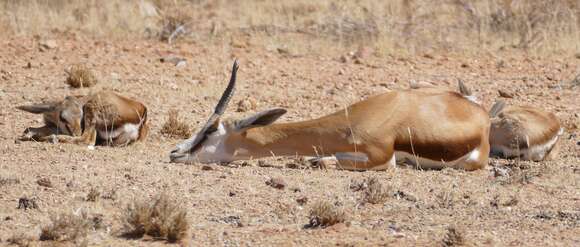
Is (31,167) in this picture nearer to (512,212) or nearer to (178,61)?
(512,212)

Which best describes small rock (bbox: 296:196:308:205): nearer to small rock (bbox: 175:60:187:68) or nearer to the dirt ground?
the dirt ground

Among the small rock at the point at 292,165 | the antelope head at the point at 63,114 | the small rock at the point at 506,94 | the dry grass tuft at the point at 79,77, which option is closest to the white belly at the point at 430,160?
the small rock at the point at 292,165

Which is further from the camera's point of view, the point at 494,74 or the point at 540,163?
the point at 494,74

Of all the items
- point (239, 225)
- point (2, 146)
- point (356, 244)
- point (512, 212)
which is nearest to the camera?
point (356, 244)

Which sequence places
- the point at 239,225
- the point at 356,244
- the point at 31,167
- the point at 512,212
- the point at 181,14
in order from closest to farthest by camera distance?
1. the point at 356,244
2. the point at 239,225
3. the point at 512,212
4. the point at 31,167
5. the point at 181,14

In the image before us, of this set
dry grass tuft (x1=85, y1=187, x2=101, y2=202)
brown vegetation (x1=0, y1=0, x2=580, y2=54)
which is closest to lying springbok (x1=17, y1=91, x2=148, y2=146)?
dry grass tuft (x1=85, y1=187, x2=101, y2=202)

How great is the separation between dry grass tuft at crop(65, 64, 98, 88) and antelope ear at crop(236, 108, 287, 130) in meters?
4.53

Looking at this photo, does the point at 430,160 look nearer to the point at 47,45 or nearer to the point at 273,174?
the point at 273,174

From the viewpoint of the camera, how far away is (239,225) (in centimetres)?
771

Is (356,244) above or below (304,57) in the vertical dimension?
above

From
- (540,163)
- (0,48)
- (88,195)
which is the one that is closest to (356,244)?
(88,195)

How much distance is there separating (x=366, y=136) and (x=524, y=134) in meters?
2.30

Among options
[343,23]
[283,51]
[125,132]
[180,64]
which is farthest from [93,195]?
[343,23]

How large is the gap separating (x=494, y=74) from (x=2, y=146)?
757 cm
